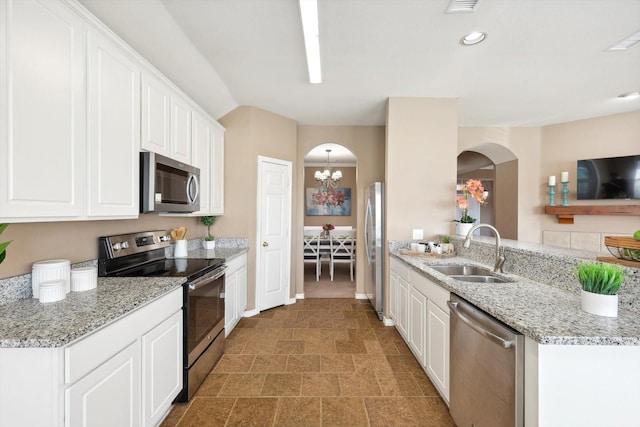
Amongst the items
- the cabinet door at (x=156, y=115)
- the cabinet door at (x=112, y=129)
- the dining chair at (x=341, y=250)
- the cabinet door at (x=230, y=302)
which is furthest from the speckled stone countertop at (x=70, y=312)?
the dining chair at (x=341, y=250)

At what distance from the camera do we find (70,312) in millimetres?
1228

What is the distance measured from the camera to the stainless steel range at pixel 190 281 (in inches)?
76.0

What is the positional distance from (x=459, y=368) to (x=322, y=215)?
6143mm

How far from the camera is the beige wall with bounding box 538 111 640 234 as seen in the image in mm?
3746

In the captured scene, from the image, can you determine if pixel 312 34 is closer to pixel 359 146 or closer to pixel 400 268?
pixel 400 268

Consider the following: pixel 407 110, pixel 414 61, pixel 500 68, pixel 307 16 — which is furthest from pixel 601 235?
pixel 307 16

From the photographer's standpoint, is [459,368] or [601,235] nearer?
[459,368]

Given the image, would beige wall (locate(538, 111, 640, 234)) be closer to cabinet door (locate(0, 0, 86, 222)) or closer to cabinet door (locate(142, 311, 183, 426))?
cabinet door (locate(142, 311, 183, 426))

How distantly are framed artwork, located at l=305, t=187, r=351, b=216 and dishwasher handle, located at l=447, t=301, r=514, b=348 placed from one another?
5.97 m

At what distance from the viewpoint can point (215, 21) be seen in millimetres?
2018

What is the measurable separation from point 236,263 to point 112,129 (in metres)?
1.80

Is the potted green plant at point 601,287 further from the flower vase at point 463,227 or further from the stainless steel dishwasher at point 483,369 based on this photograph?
the flower vase at point 463,227

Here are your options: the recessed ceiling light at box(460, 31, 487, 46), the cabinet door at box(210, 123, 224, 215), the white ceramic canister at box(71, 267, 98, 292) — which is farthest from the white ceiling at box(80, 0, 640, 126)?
the white ceramic canister at box(71, 267, 98, 292)

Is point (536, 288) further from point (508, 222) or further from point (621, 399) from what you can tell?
point (508, 222)
